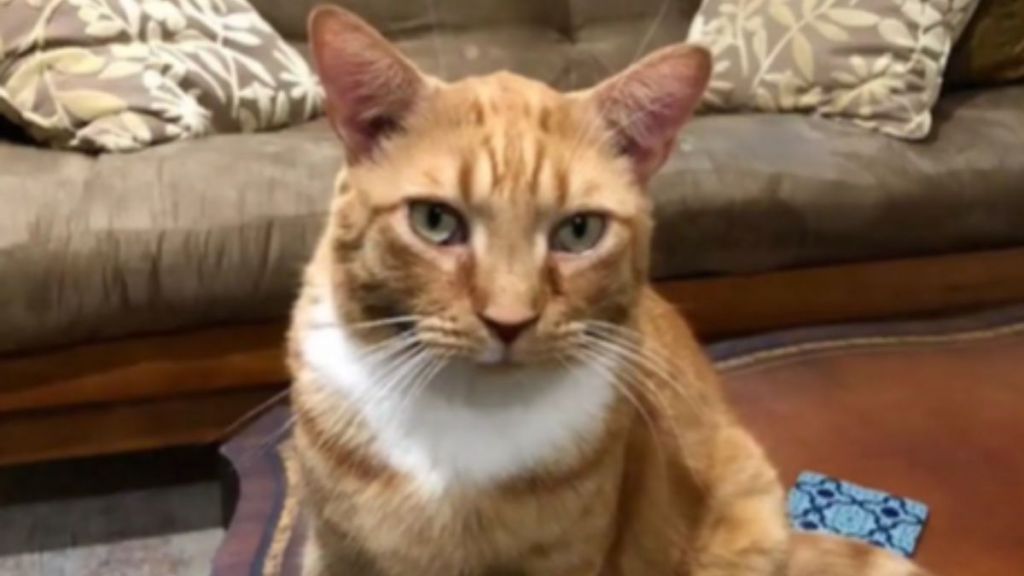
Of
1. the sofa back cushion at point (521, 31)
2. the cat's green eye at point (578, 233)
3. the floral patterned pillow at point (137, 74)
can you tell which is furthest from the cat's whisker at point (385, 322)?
the sofa back cushion at point (521, 31)

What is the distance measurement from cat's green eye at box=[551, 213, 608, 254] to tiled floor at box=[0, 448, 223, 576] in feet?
3.69

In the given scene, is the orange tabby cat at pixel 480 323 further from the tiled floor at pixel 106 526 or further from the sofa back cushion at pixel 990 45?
the sofa back cushion at pixel 990 45

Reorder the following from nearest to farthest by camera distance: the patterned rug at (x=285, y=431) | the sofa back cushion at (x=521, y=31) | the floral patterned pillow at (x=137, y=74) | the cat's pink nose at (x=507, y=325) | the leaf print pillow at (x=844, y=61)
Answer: the cat's pink nose at (x=507, y=325)
the patterned rug at (x=285, y=431)
the floral patterned pillow at (x=137, y=74)
the leaf print pillow at (x=844, y=61)
the sofa back cushion at (x=521, y=31)

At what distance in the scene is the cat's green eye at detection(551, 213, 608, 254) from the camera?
40.9 inches

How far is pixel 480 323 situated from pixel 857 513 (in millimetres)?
567

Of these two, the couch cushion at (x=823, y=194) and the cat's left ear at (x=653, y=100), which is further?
the couch cushion at (x=823, y=194)

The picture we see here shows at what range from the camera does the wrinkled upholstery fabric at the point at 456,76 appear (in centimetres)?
182

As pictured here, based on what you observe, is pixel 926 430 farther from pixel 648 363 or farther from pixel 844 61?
pixel 844 61

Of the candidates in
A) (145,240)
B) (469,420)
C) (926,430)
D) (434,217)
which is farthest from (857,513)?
(145,240)

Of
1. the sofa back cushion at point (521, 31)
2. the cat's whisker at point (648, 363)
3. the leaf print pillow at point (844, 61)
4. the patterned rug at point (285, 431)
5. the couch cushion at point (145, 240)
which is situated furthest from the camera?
the sofa back cushion at point (521, 31)

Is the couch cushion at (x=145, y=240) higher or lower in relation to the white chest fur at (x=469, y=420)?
lower

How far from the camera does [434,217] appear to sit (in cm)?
103

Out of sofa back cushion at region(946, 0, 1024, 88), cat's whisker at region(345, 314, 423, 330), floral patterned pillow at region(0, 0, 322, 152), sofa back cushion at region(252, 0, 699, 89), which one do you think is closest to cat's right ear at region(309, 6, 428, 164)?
cat's whisker at region(345, 314, 423, 330)

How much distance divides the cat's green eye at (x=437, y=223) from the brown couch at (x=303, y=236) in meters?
0.87
